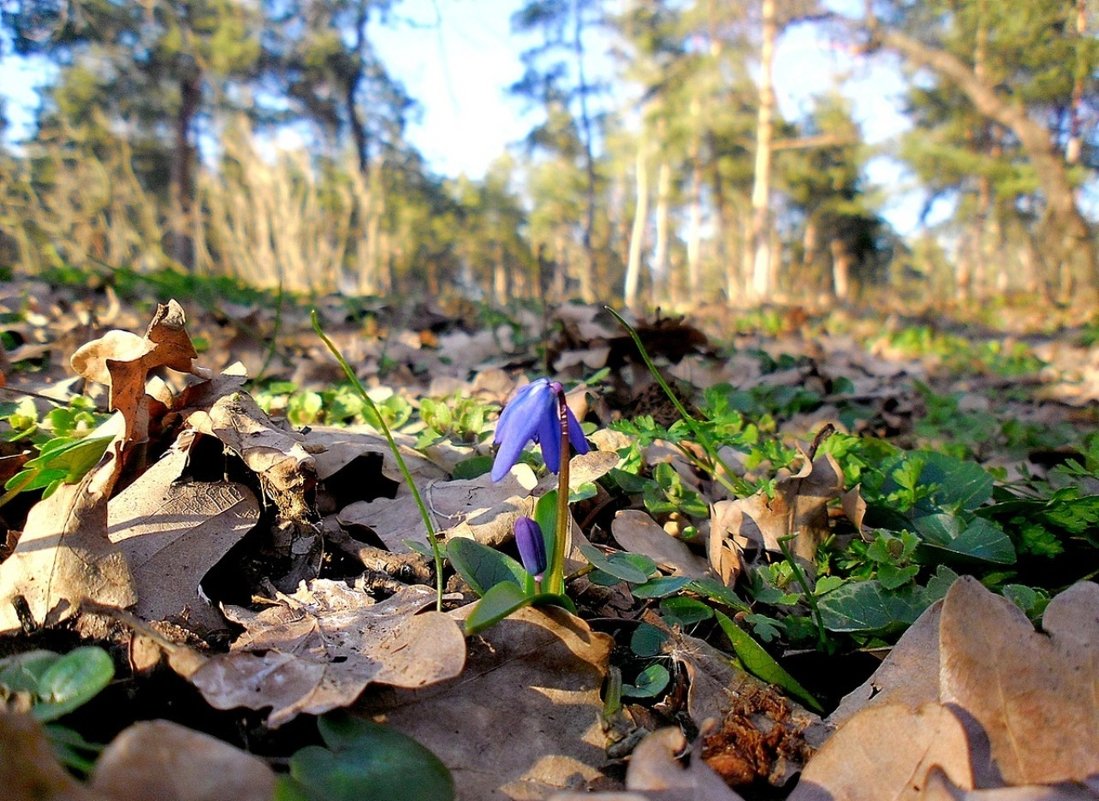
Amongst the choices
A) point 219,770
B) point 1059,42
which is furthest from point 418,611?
point 1059,42

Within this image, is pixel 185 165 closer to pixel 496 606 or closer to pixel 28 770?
pixel 496 606

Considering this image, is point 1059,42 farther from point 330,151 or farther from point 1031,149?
point 330,151

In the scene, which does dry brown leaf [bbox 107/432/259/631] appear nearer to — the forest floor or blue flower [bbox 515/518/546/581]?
the forest floor

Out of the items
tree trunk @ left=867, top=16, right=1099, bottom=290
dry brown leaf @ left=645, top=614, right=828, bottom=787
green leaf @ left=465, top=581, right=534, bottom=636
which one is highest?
tree trunk @ left=867, top=16, right=1099, bottom=290

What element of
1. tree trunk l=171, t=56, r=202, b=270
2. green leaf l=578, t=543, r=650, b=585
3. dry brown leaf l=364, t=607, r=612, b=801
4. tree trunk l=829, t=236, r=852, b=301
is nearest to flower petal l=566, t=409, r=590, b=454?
green leaf l=578, t=543, r=650, b=585

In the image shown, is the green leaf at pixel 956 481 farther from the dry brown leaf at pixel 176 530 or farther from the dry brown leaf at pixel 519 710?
the dry brown leaf at pixel 176 530

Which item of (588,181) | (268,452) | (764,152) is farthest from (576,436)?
(764,152)
